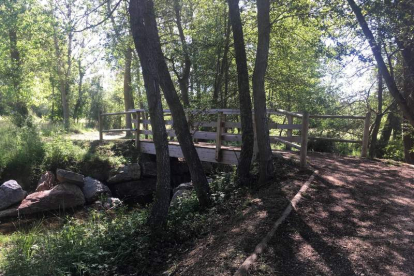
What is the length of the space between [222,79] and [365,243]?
983 centimetres

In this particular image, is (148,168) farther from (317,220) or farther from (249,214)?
(317,220)

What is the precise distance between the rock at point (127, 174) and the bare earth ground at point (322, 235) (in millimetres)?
5980

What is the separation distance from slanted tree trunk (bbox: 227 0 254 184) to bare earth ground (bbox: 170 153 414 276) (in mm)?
820

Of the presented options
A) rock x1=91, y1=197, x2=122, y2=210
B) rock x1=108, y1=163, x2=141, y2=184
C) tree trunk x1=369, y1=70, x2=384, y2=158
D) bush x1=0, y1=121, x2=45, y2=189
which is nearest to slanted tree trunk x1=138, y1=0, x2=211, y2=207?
rock x1=91, y1=197, x2=122, y2=210

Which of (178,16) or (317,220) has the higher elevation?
(178,16)

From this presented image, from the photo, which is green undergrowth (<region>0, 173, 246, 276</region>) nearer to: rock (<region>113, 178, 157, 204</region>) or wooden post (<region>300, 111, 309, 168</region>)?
wooden post (<region>300, 111, 309, 168</region>)

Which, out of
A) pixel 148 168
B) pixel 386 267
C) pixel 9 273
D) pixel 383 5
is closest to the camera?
pixel 386 267

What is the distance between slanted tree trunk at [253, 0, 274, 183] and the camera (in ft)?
20.1

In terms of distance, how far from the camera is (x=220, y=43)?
11.3 meters

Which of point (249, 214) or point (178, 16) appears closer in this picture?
point (249, 214)

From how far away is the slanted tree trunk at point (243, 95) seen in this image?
648 cm

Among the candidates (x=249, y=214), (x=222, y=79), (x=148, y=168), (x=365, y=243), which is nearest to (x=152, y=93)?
(x=249, y=214)

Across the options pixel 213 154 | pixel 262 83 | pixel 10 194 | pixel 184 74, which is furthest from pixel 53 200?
pixel 184 74

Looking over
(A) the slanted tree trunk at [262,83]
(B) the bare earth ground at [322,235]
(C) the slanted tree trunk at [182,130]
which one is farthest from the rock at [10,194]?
(A) the slanted tree trunk at [262,83]
